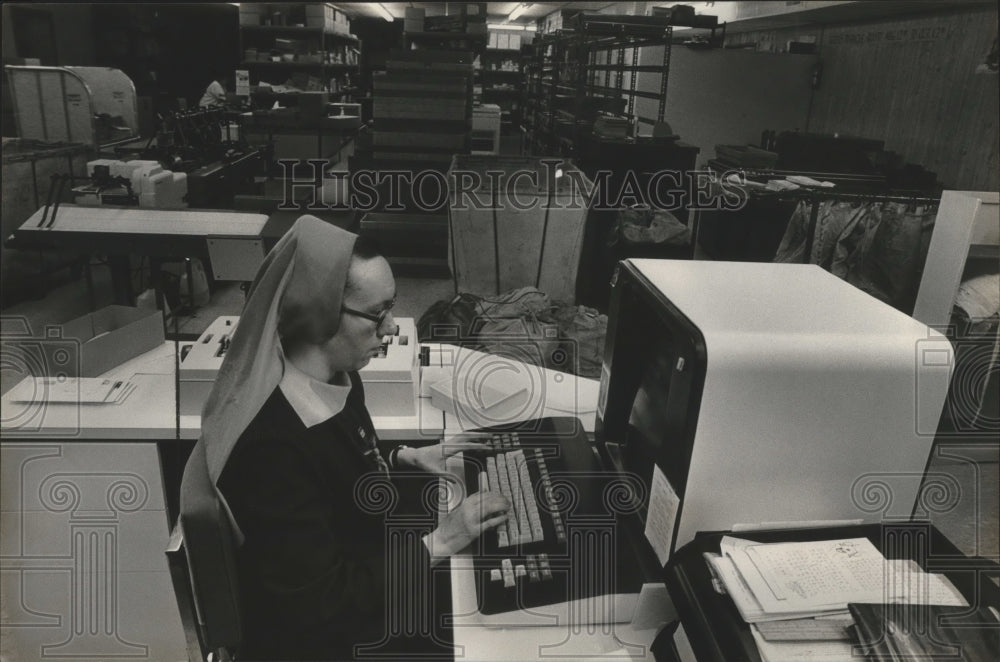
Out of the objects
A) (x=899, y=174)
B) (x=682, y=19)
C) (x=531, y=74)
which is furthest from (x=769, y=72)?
(x=531, y=74)

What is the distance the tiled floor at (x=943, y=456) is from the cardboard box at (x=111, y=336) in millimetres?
694

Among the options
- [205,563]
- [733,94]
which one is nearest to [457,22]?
[733,94]

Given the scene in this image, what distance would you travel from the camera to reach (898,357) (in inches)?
41.1

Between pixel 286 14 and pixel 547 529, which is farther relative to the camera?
pixel 286 14

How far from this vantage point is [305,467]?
3.89 ft

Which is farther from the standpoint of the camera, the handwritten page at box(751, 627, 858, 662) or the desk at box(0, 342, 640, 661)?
the desk at box(0, 342, 640, 661)

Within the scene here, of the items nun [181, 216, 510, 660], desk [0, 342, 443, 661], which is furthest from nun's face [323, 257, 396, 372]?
desk [0, 342, 443, 661]

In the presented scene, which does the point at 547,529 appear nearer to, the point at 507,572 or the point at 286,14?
the point at 507,572

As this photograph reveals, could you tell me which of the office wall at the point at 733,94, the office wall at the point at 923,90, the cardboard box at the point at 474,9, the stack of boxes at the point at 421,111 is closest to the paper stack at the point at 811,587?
the office wall at the point at 923,90

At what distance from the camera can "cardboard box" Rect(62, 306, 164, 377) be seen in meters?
1.80

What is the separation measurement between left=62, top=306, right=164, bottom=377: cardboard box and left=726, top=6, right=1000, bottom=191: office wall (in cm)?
446

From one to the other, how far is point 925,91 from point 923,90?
0.09 feet

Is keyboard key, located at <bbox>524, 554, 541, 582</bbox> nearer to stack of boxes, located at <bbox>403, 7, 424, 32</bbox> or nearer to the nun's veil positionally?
the nun's veil

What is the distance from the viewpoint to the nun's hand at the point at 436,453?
4.86 ft
